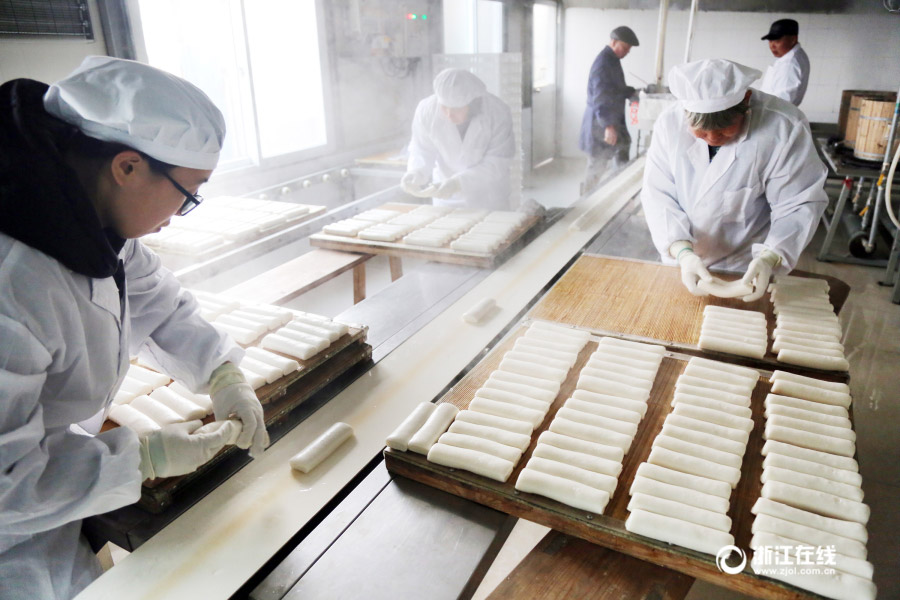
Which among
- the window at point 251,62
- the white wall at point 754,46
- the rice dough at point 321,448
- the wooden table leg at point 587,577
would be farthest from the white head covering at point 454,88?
the white wall at point 754,46

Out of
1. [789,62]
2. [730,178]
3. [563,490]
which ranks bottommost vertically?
[563,490]

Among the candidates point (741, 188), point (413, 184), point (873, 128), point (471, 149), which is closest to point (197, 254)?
point (413, 184)

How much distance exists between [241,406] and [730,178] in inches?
86.9

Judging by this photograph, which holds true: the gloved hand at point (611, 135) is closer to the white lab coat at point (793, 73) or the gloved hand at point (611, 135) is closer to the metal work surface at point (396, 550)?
the white lab coat at point (793, 73)

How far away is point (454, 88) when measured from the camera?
3.70m

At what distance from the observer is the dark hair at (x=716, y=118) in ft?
7.40

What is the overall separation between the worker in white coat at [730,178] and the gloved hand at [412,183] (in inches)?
64.9

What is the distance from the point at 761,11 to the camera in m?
8.12

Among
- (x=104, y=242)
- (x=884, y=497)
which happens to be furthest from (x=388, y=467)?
(x=884, y=497)

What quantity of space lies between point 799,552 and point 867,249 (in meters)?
5.68

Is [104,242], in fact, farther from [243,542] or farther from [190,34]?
[190,34]

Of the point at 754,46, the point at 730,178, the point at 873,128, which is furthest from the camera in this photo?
the point at 754,46

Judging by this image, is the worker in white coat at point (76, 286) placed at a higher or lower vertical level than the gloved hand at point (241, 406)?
higher

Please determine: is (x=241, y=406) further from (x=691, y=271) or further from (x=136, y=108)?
(x=691, y=271)
